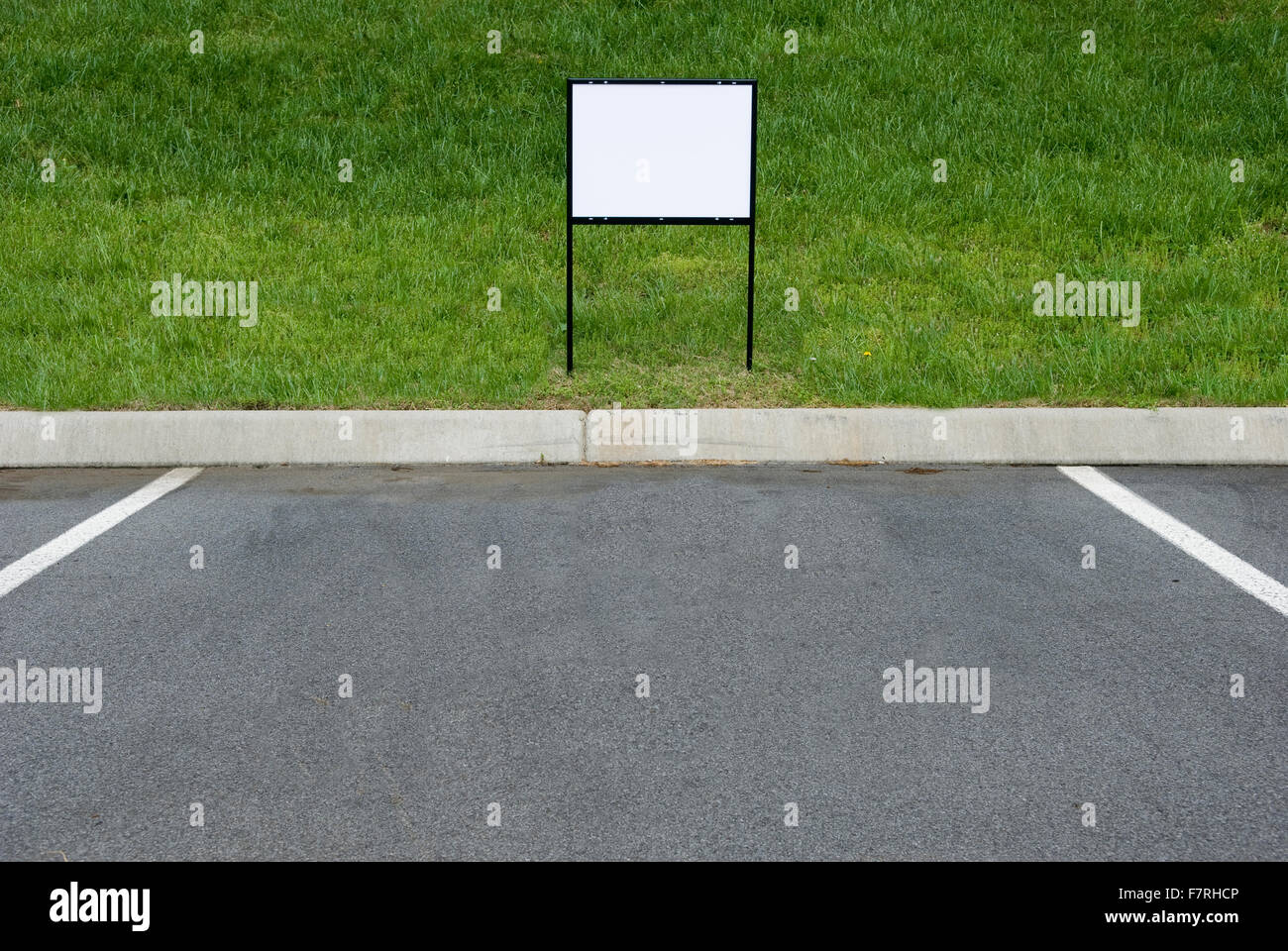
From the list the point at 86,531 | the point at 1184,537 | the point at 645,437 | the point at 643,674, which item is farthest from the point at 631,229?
the point at 643,674

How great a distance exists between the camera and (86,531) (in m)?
6.95

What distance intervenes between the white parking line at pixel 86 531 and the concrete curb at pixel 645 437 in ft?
1.55

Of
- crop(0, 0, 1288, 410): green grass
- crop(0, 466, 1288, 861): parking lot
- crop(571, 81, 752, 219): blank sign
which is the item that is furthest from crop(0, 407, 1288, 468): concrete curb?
crop(571, 81, 752, 219): blank sign

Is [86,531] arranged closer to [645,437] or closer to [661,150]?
[645,437]

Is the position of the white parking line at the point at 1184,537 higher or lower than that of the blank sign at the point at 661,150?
lower

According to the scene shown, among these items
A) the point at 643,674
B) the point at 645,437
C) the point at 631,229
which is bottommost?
the point at 643,674

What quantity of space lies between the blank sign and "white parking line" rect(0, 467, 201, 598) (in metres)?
3.44

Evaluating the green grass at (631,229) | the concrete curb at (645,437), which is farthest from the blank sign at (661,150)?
the concrete curb at (645,437)

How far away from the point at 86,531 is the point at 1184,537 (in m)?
5.55

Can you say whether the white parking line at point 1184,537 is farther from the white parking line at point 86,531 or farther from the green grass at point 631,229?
→ the white parking line at point 86,531

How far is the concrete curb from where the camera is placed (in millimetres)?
8805

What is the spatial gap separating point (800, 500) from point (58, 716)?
429 cm

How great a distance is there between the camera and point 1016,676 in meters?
4.80

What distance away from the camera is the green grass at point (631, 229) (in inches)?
395
